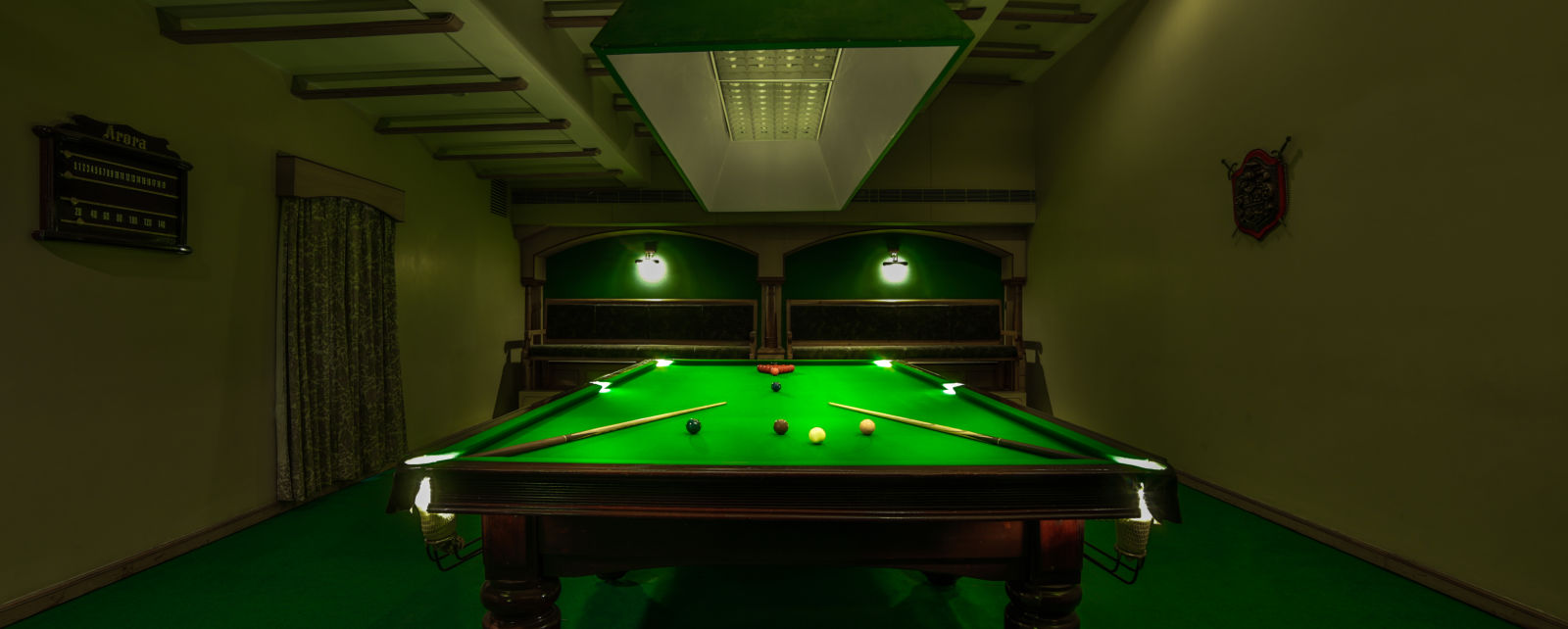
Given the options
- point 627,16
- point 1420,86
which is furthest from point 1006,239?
point 627,16

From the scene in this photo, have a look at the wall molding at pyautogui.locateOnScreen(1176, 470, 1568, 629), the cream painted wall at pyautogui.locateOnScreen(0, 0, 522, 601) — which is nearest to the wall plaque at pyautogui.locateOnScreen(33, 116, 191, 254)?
the cream painted wall at pyautogui.locateOnScreen(0, 0, 522, 601)

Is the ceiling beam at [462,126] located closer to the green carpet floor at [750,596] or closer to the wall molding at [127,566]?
the wall molding at [127,566]

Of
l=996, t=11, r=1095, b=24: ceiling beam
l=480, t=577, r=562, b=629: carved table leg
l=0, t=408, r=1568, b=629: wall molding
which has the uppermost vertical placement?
l=996, t=11, r=1095, b=24: ceiling beam

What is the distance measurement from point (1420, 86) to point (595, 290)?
6489 mm

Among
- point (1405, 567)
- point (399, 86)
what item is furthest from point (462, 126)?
point (1405, 567)

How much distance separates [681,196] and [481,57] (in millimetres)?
3048

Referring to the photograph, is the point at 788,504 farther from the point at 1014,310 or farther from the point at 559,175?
the point at 1014,310

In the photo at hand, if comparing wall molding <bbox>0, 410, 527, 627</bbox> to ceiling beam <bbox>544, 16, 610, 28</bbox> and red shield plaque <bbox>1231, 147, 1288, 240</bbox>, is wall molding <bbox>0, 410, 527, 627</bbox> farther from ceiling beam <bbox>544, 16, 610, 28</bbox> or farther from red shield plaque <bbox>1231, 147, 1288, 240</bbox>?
red shield plaque <bbox>1231, 147, 1288, 240</bbox>

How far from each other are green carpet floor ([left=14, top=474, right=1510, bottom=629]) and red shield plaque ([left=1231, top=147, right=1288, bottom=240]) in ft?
5.52

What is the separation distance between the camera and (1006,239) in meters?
6.18

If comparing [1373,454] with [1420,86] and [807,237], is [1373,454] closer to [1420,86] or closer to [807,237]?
[1420,86]

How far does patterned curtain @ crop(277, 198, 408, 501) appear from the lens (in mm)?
3367

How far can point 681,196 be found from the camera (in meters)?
6.02

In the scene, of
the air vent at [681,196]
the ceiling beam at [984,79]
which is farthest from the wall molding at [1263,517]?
the ceiling beam at [984,79]
